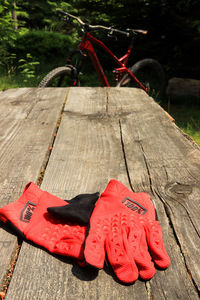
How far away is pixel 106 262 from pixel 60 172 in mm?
584

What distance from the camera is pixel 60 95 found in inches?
108

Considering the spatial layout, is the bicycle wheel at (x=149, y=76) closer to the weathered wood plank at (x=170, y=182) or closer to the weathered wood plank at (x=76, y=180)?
the weathered wood plank at (x=76, y=180)

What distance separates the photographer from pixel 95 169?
54.8 inches

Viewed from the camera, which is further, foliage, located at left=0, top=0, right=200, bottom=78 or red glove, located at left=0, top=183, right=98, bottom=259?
foliage, located at left=0, top=0, right=200, bottom=78

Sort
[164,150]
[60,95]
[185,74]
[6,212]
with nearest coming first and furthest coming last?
[6,212]
[164,150]
[60,95]
[185,74]

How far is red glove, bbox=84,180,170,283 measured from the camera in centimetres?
82

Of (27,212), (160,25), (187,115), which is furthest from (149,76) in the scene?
(27,212)

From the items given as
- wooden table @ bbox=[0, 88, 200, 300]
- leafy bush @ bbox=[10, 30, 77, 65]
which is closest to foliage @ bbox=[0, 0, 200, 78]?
leafy bush @ bbox=[10, 30, 77, 65]

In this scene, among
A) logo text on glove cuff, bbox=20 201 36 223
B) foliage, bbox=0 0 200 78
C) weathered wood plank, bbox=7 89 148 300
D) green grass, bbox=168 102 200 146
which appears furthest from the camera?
foliage, bbox=0 0 200 78

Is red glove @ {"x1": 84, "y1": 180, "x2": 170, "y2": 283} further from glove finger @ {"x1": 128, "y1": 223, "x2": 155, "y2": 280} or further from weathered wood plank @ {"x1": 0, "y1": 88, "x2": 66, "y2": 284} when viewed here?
weathered wood plank @ {"x1": 0, "y1": 88, "x2": 66, "y2": 284}

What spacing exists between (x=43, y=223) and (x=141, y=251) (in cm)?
35

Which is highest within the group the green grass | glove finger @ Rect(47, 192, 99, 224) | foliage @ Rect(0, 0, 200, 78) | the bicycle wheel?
foliage @ Rect(0, 0, 200, 78)

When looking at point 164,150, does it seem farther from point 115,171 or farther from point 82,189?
point 82,189

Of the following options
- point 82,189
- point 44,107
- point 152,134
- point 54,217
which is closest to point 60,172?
point 82,189
